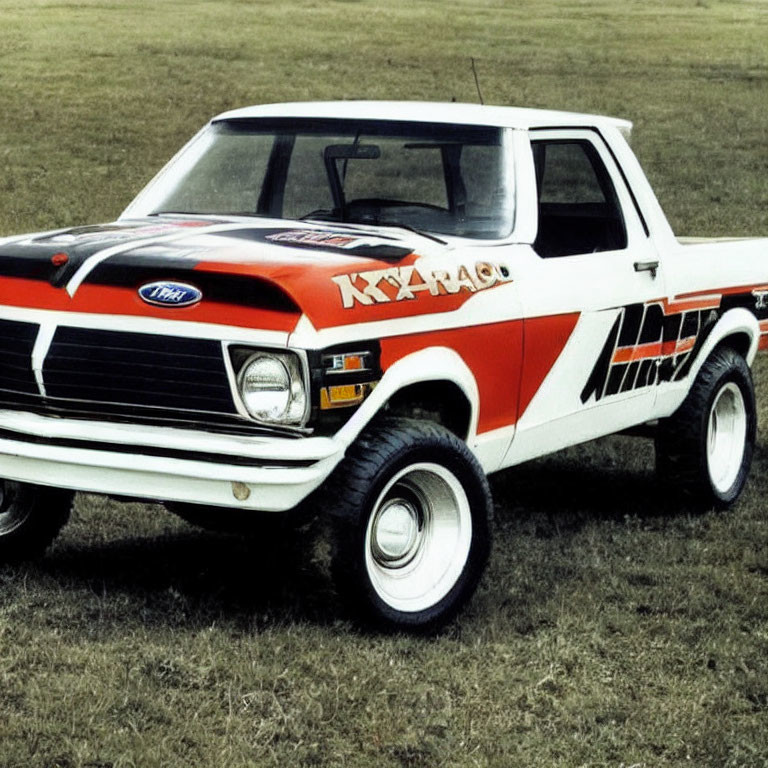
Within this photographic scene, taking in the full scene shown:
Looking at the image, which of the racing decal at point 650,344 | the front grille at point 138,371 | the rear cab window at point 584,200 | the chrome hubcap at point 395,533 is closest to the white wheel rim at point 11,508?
the front grille at point 138,371

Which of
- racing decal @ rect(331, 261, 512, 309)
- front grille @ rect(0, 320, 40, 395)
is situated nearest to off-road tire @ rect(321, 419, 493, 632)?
racing decal @ rect(331, 261, 512, 309)

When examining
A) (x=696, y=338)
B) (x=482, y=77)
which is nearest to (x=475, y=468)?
(x=696, y=338)

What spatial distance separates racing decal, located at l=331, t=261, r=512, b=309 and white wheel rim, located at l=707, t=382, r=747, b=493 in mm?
2438

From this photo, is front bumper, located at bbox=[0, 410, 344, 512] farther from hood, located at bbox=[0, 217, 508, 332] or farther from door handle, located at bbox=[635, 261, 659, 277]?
door handle, located at bbox=[635, 261, 659, 277]

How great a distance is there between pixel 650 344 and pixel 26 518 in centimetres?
283

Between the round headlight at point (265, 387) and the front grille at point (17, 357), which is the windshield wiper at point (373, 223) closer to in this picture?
the round headlight at point (265, 387)

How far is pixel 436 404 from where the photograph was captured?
19.5 feet

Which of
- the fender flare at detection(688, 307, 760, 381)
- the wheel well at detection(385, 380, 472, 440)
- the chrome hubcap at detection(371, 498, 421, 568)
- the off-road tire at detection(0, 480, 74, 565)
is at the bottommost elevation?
the off-road tire at detection(0, 480, 74, 565)

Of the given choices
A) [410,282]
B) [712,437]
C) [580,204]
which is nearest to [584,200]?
[580,204]

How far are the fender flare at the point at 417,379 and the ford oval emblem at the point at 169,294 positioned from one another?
2.16ft

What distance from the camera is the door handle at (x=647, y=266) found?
704cm

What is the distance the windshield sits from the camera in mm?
6477

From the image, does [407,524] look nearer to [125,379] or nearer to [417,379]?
[417,379]

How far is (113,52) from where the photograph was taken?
34719mm
